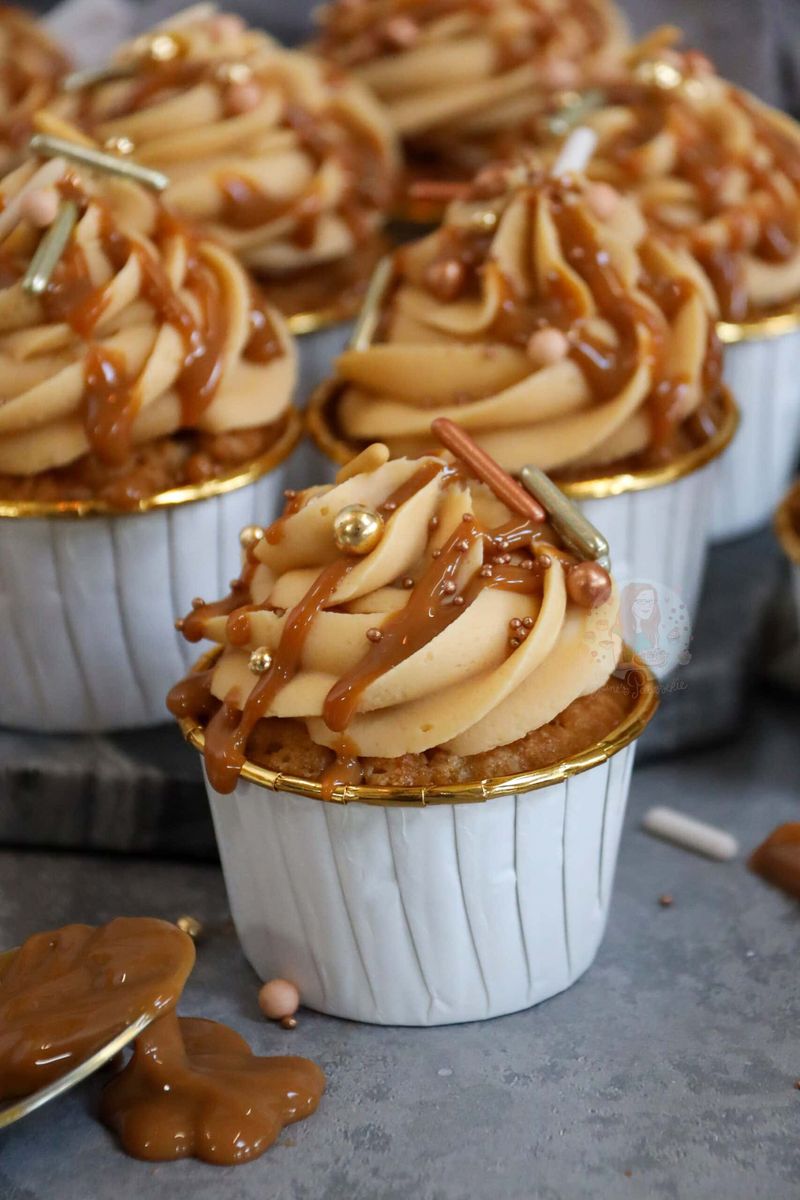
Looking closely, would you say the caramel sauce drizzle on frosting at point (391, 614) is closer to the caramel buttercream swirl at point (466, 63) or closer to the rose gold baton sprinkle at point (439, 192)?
the rose gold baton sprinkle at point (439, 192)

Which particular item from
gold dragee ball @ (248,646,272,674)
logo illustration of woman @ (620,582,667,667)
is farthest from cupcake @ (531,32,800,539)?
gold dragee ball @ (248,646,272,674)

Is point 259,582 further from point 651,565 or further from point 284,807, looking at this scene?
point 651,565

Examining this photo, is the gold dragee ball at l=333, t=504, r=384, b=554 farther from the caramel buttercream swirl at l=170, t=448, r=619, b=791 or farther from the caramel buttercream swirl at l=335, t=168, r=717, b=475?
the caramel buttercream swirl at l=335, t=168, r=717, b=475

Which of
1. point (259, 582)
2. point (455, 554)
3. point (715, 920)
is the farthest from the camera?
point (715, 920)

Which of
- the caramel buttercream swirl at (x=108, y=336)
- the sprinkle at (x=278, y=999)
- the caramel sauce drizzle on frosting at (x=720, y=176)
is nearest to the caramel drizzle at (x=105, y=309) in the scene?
the caramel buttercream swirl at (x=108, y=336)

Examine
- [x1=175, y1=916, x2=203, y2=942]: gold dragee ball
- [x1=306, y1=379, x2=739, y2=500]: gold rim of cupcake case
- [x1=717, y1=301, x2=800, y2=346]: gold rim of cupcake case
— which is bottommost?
[x1=175, y1=916, x2=203, y2=942]: gold dragee ball

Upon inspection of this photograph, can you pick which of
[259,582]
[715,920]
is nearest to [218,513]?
[259,582]

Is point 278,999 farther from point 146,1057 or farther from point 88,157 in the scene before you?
point 88,157
